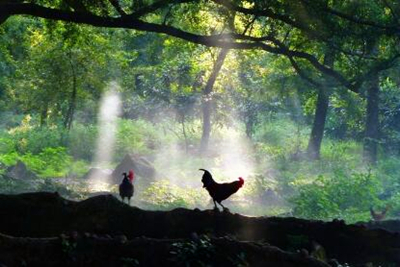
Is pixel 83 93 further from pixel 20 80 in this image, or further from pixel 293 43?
pixel 293 43

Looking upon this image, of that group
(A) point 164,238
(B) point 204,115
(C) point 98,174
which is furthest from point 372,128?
(A) point 164,238

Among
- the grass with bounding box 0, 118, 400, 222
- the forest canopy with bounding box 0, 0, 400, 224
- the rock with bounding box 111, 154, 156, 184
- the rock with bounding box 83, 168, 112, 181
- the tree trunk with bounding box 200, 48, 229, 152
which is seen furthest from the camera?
the tree trunk with bounding box 200, 48, 229, 152

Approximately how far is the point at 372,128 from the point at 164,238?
77.3ft

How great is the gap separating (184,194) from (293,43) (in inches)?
362

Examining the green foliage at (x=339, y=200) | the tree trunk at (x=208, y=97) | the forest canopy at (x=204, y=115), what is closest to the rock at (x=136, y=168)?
the forest canopy at (x=204, y=115)

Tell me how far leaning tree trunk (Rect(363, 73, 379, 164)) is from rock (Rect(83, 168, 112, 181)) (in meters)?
12.5

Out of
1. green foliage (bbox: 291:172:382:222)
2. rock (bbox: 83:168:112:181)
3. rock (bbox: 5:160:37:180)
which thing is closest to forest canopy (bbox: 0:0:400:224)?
green foliage (bbox: 291:172:382:222)

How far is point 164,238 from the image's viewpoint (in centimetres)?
853

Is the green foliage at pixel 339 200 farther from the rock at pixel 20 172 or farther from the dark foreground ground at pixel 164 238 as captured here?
the rock at pixel 20 172

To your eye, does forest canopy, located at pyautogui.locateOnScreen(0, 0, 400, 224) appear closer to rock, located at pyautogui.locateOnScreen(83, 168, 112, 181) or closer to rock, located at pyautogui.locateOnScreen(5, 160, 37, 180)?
rock, located at pyautogui.locateOnScreen(5, 160, 37, 180)

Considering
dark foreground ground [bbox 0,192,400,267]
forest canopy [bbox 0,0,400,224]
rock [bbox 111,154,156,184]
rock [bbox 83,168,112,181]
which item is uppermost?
forest canopy [bbox 0,0,400,224]

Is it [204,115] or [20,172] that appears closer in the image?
[20,172]

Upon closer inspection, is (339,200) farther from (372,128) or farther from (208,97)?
(208,97)

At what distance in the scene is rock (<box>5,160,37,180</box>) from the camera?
24.6 m
